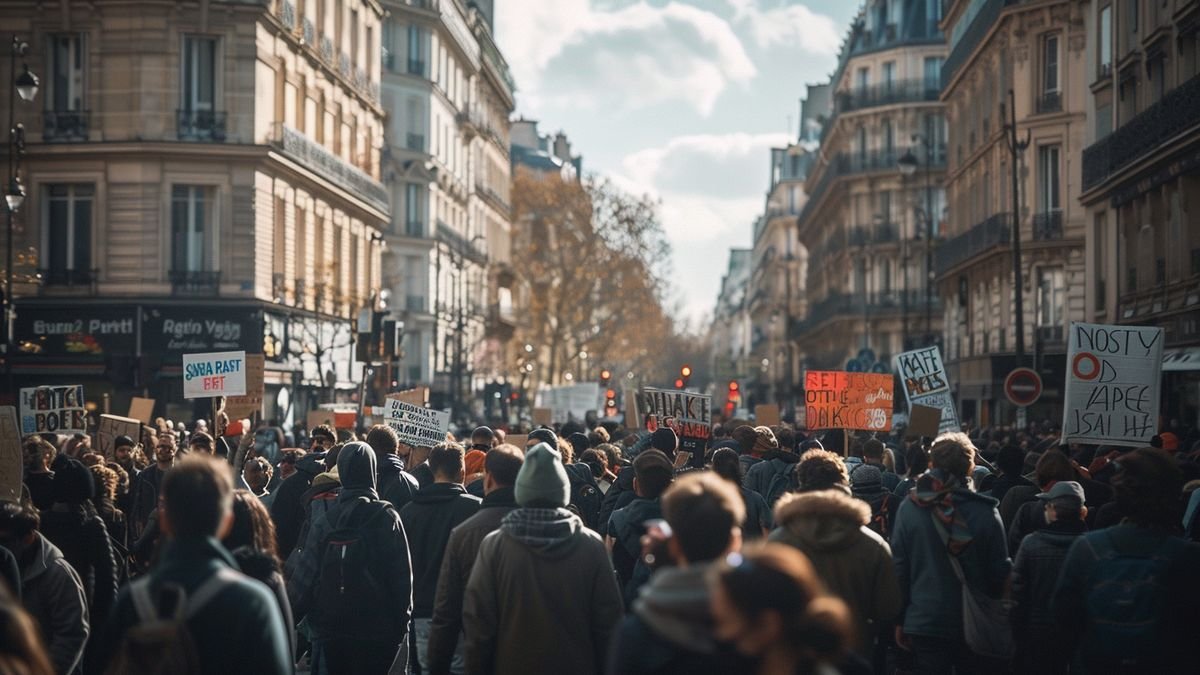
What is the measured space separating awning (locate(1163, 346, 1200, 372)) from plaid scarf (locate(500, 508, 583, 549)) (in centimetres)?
1966

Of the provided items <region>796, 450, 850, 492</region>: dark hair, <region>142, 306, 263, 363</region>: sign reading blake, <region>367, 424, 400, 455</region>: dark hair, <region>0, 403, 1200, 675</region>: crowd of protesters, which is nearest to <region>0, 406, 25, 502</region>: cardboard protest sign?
<region>0, 403, 1200, 675</region>: crowd of protesters

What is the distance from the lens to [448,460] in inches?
377

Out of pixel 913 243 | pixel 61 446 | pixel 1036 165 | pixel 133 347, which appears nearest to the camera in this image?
pixel 61 446

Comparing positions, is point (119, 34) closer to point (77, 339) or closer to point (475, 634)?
point (77, 339)

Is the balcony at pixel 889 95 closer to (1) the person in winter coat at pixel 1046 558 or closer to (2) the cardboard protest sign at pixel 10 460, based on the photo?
(2) the cardboard protest sign at pixel 10 460

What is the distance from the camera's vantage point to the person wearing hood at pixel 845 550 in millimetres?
7258

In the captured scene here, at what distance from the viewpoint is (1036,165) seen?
43875mm

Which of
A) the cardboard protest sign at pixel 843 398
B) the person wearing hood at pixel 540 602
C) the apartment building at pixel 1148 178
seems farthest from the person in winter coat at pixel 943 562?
the apartment building at pixel 1148 178

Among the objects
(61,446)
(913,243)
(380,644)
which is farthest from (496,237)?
(380,644)

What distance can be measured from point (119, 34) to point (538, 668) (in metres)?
34.9

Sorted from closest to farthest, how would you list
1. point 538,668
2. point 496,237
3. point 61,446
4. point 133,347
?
point 538,668 < point 61,446 < point 133,347 < point 496,237

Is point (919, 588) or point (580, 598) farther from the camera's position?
point (919, 588)

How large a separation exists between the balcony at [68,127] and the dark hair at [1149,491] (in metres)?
35.2

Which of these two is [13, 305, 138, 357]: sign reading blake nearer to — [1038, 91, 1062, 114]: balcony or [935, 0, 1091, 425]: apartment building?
[935, 0, 1091, 425]: apartment building
